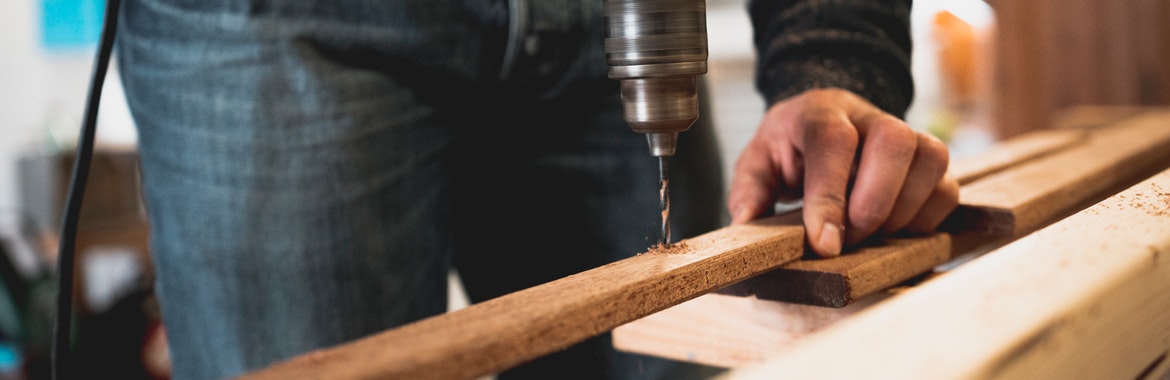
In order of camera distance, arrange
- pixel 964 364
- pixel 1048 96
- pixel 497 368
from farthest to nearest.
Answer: pixel 1048 96 → pixel 497 368 → pixel 964 364

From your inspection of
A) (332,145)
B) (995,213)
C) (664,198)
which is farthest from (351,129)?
(995,213)

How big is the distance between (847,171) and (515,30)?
1.29ft

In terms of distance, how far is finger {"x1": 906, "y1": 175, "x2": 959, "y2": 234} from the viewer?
0.85 m

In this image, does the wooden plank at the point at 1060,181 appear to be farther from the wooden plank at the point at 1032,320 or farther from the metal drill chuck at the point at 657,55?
the metal drill chuck at the point at 657,55

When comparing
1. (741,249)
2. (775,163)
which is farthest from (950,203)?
(741,249)

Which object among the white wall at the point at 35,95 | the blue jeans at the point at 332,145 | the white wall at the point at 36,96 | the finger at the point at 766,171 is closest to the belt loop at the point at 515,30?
the blue jeans at the point at 332,145

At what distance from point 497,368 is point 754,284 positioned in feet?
1.08

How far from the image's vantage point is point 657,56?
1.84ft

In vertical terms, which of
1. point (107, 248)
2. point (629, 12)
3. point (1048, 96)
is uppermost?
point (629, 12)

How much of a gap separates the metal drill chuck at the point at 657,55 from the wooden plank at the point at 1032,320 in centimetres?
18

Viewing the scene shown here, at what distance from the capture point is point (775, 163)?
0.89 meters

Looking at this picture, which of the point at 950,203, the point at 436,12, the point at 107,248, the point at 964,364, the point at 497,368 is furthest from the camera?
the point at 107,248

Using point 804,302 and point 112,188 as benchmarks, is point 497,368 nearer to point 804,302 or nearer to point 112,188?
point 804,302

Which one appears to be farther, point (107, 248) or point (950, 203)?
point (107, 248)
